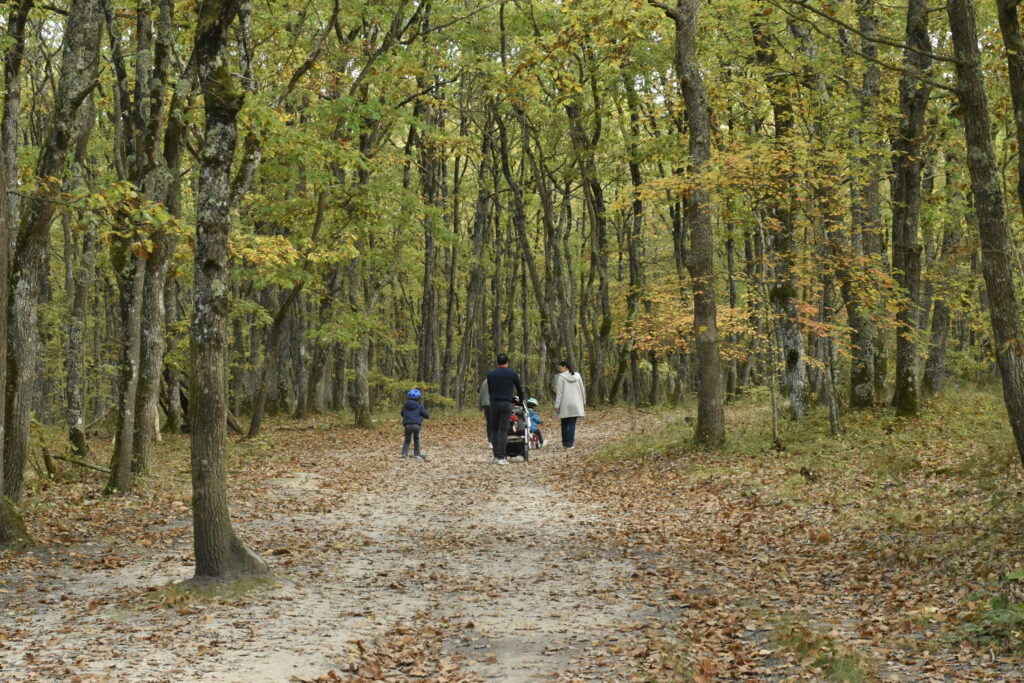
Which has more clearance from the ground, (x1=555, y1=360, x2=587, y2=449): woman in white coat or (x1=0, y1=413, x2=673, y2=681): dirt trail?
(x1=555, y1=360, x2=587, y2=449): woman in white coat

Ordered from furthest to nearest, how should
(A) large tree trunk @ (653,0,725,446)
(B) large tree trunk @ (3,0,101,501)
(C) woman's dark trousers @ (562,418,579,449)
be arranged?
(C) woman's dark trousers @ (562,418,579,449)
(A) large tree trunk @ (653,0,725,446)
(B) large tree trunk @ (3,0,101,501)

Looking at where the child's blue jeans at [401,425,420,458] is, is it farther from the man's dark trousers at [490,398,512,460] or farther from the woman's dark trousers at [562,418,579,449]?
the woman's dark trousers at [562,418,579,449]

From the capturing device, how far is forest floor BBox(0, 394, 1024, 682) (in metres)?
6.19

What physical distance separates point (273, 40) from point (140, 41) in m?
7.54

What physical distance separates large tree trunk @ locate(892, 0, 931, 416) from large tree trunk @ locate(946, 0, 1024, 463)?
332 inches

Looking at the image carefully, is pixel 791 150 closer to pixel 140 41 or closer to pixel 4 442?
pixel 140 41

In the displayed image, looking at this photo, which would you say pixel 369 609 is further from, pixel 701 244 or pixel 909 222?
pixel 909 222

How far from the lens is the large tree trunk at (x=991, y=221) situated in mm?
7598

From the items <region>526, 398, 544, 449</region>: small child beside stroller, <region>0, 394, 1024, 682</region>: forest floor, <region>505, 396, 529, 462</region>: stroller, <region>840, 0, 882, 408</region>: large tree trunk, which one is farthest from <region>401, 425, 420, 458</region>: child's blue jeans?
<region>840, 0, 882, 408</region>: large tree trunk

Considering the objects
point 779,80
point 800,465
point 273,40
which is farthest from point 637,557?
point 273,40

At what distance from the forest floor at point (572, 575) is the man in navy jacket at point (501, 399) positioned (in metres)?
2.45

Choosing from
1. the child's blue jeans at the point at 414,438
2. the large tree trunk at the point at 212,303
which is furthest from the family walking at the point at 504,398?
the large tree trunk at the point at 212,303

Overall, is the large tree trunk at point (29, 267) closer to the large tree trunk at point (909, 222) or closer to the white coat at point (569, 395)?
the white coat at point (569, 395)

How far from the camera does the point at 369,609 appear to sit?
309 inches
